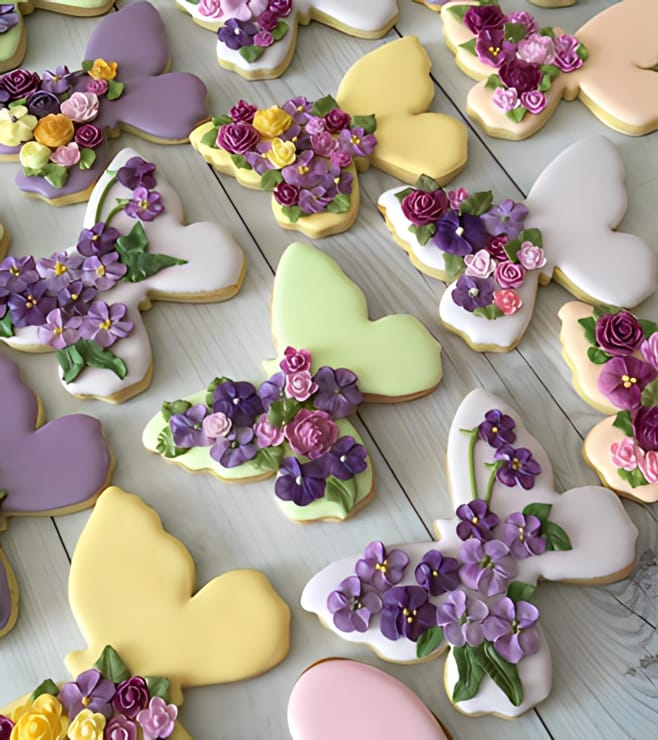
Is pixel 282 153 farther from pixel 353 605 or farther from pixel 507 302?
pixel 353 605

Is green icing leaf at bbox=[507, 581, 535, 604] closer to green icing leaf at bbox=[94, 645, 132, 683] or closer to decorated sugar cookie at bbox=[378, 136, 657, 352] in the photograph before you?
decorated sugar cookie at bbox=[378, 136, 657, 352]

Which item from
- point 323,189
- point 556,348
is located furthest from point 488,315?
point 323,189

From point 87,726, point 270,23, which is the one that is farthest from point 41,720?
point 270,23

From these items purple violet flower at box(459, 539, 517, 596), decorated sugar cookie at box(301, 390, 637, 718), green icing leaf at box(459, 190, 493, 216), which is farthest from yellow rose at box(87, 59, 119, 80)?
purple violet flower at box(459, 539, 517, 596)

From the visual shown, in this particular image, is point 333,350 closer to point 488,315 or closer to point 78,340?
point 488,315

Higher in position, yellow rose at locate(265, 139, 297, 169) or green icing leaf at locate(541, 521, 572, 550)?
yellow rose at locate(265, 139, 297, 169)

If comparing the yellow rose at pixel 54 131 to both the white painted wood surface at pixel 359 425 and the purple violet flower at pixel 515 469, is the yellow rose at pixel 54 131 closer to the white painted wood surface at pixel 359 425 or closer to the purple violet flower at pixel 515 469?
the white painted wood surface at pixel 359 425

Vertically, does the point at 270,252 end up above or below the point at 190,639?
above
